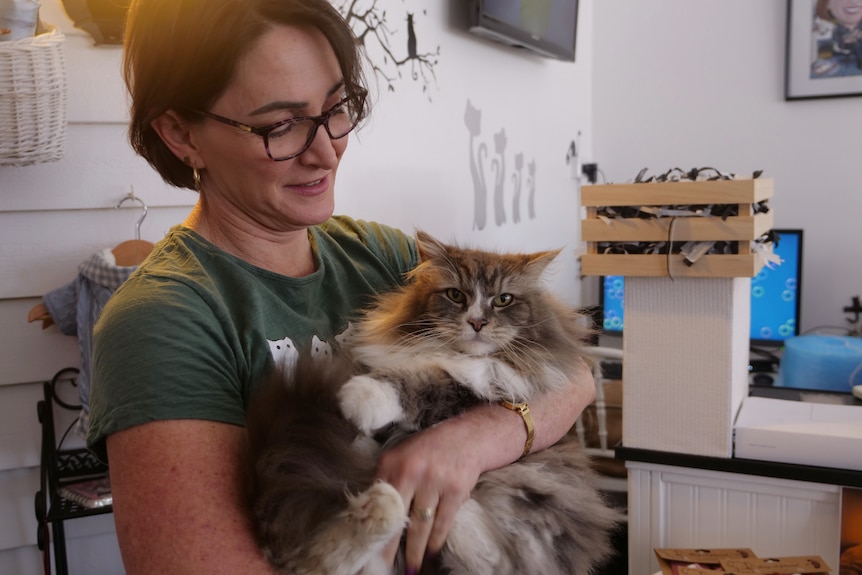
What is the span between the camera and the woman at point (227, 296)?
3.34 ft

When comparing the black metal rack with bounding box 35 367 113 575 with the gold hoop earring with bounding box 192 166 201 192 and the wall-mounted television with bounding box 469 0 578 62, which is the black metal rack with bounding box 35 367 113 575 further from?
the wall-mounted television with bounding box 469 0 578 62

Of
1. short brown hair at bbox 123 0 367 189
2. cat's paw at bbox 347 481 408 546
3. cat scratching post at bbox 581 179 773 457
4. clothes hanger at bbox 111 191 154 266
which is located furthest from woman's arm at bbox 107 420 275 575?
cat scratching post at bbox 581 179 773 457

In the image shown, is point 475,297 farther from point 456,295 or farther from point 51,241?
point 51,241

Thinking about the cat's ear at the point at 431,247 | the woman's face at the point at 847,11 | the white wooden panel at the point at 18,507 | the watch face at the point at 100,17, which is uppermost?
the woman's face at the point at 847,11

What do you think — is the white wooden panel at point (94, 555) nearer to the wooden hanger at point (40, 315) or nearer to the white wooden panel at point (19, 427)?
the white wooden panel at point (19, 427)

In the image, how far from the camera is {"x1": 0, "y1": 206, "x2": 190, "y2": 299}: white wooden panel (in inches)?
78.7

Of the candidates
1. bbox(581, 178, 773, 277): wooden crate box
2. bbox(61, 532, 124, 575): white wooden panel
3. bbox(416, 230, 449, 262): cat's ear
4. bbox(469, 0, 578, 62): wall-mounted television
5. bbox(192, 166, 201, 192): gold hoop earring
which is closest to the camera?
bbox(192, 166, 201, 192): gold hoop earring

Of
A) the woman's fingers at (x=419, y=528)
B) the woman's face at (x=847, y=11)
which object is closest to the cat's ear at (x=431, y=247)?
the woman's fingers at (x=419, y=528)

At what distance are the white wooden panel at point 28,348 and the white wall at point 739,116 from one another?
3.71 meters

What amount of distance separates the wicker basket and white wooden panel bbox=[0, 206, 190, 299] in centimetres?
22

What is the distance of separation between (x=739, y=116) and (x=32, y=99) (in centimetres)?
392

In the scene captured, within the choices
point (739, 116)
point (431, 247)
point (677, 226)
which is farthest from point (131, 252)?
point (739, 116)

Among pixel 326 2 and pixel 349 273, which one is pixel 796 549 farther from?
pixel 326 2

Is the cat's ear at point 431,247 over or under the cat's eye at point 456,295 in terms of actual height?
over
